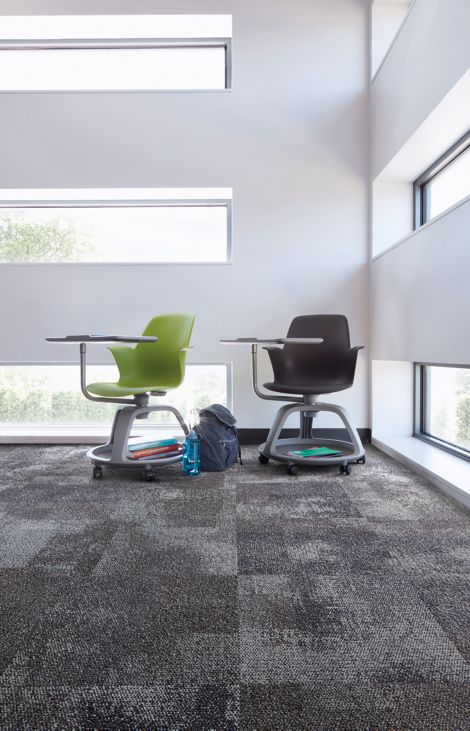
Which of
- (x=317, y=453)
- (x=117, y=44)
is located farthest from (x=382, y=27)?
(x=317, y=453)

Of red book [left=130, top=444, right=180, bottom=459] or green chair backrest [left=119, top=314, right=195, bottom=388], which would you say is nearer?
red book [left=130, top=444, right=180, bottom=459]

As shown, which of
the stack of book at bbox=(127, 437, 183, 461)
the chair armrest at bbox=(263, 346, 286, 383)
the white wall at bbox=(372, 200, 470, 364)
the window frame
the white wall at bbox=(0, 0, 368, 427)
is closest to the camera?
the white wall at bbox=(372, 200, 470, 364)

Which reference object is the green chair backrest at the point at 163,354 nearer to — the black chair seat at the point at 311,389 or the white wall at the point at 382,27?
the black chair seat at the point at 311,389

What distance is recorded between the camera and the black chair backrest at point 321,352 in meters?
2.95

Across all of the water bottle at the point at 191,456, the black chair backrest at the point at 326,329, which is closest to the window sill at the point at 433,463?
the black chair backrest at the point at 326,329

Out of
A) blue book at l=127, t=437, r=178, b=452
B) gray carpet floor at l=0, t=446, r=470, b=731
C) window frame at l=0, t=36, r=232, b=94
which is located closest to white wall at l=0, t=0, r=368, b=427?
window frame at l=0, t=36, r=232, b=94

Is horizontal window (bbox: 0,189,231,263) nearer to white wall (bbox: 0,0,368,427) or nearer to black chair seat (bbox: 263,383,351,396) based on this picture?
white wall (bbox: 0,0,368,427)

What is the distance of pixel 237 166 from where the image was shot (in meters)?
3.47

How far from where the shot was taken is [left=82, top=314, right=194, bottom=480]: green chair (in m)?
2.64

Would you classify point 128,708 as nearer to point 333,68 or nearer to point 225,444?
point 225,444

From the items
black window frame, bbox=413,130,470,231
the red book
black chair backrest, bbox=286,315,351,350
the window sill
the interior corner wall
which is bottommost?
the window sill

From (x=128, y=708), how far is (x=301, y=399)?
2.24m

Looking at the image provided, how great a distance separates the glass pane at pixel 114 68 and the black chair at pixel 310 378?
219cm

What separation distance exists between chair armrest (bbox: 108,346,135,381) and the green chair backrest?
0.02m
